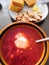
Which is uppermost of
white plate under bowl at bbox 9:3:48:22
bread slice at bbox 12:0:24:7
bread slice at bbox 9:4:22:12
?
bread slice at bbox 12:0:24:7

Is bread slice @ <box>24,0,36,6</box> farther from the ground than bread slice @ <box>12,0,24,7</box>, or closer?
closer

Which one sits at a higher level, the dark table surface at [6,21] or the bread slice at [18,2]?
the bread slice at [18,2]

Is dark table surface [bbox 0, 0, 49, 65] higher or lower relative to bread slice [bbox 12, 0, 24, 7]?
lower

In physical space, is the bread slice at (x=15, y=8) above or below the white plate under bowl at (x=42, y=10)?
above

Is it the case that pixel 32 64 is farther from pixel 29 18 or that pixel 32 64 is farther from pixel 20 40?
pixel 29 18

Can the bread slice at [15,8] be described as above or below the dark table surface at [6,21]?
above

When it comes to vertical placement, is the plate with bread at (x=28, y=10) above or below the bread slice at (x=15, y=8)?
below

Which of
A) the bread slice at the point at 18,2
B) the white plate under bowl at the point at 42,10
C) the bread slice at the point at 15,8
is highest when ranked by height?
the bread slice at the point at 18,2

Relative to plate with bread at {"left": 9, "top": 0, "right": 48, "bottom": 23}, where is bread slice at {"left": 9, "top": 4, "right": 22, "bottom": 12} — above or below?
above
